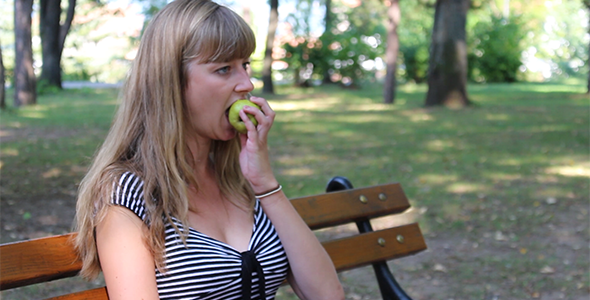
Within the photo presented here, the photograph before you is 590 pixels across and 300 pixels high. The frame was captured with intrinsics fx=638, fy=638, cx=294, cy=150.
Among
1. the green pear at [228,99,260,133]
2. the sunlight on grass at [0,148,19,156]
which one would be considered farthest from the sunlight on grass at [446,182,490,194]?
the sunlight on grass at [0,148,19,156]

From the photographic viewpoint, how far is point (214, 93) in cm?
203

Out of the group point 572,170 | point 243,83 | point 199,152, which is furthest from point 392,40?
point 243,83

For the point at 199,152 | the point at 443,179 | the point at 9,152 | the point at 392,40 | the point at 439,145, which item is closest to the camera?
the point at 199,152

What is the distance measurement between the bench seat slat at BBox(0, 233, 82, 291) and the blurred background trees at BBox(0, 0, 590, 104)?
50.0 ft

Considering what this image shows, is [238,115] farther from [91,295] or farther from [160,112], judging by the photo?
[91,295]

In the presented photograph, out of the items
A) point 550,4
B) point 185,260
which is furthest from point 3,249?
point 550,4

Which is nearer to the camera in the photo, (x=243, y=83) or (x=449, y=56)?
(x=243, y=83)

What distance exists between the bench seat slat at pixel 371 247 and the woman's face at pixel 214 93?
0.78 metres

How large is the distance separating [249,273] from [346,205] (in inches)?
30.4

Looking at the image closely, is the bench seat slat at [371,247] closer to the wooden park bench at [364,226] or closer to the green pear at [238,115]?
the wooden park bench at [364,226]

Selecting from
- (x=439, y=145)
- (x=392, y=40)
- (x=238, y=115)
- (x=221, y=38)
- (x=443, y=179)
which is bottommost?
(x=439, y=145)

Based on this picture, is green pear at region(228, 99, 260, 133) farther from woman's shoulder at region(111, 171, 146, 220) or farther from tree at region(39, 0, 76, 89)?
tree at region(39, 0, 76, 89)

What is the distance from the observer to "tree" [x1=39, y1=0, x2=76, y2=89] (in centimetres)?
2319

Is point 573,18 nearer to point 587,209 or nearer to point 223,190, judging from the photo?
point 587,209
